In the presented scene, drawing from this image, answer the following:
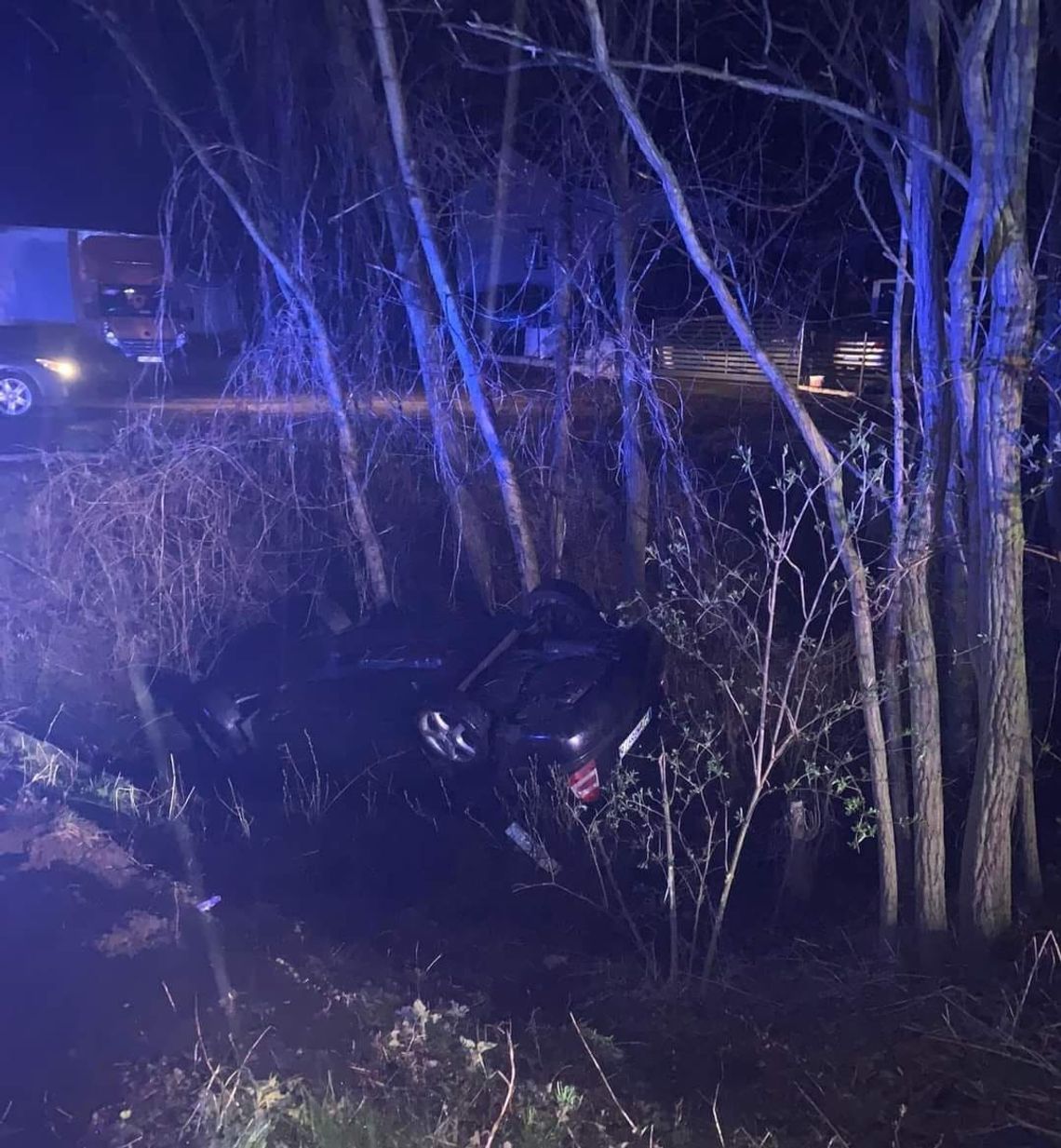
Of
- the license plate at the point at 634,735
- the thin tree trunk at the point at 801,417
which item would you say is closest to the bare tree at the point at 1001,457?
the thin tree trunk at the point at 801,417

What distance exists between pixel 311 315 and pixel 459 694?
3606 millimetres

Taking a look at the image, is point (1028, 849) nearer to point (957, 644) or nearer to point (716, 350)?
point (957, 644)

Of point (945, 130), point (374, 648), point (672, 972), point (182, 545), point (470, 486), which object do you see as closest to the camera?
point (672, 972)

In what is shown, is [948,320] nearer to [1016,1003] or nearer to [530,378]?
[1016,1003]

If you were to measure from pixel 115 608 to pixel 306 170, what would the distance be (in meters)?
3.87

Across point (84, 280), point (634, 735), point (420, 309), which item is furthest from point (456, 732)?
point (84, 280)

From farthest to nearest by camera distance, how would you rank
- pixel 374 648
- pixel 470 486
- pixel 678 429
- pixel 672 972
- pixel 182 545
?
pixel 470 486, pixel 182 545, pixel 678 429, pixel 374 648, pixel 672 972

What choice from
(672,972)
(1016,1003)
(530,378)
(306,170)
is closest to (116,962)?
(672,972)

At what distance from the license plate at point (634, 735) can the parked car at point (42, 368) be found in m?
10.1

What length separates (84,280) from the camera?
Answer: 14523 mm

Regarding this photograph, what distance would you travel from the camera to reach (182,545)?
810 centimetres

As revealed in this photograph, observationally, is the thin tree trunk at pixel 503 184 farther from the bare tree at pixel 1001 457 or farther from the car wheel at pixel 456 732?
the bare tree at pixel 1001 457

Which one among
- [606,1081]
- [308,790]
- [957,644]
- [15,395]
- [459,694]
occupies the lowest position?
[308,790]

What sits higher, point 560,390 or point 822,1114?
point 560,390
